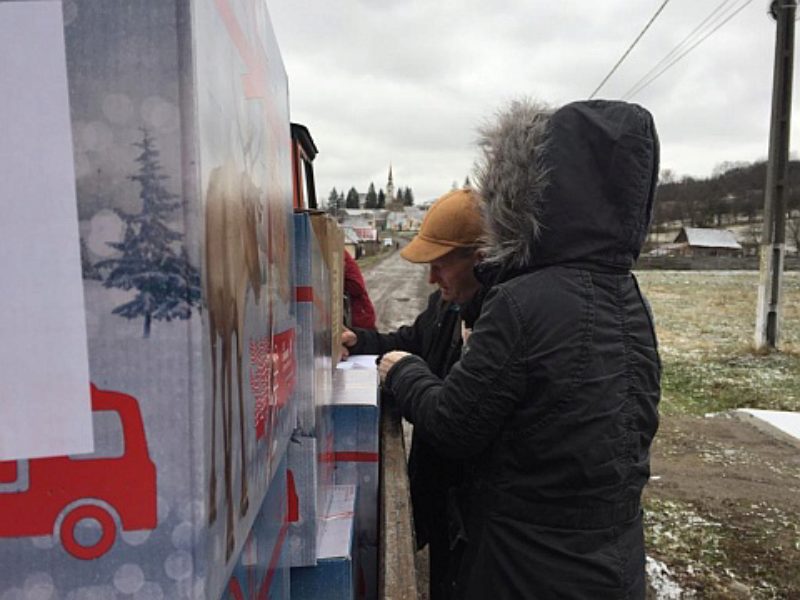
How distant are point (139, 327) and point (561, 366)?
98 centimetres

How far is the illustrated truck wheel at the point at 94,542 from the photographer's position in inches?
21.3

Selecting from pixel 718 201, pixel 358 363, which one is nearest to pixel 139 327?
pixel 358 363

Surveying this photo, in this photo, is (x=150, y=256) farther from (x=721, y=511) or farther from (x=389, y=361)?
(x=721, y=511)

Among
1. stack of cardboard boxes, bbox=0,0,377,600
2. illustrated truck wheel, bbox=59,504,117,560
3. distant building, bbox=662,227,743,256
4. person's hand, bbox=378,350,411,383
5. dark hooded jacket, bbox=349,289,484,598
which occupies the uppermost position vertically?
stack of cardboard boxes, bbox=0,0,377,600

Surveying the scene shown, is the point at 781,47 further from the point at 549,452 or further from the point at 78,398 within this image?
the point at 78,398

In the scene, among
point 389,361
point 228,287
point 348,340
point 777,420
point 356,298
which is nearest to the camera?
point 228,287

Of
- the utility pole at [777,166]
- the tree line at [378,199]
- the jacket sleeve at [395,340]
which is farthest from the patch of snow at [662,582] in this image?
the tree line at [378,199]

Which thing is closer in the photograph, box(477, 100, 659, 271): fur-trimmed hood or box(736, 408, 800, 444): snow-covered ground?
box(477, 100, 659, 271): fur-trimmed hood

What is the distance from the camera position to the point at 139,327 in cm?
53

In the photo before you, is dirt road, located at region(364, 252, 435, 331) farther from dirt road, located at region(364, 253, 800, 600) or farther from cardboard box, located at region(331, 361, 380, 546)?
cardboard box, located at region(331, 361, 380, 546)

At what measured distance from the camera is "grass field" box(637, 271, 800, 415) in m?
7.26

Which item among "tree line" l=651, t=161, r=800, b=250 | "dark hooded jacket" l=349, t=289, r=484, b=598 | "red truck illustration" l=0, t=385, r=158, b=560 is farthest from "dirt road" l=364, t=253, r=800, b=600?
"tree line" l=651, t=161, r=800, b=250

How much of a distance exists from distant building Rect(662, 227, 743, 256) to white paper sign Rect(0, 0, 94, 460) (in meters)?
74.1

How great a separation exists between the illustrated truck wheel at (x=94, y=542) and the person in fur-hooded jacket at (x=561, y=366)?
0.90 meters
